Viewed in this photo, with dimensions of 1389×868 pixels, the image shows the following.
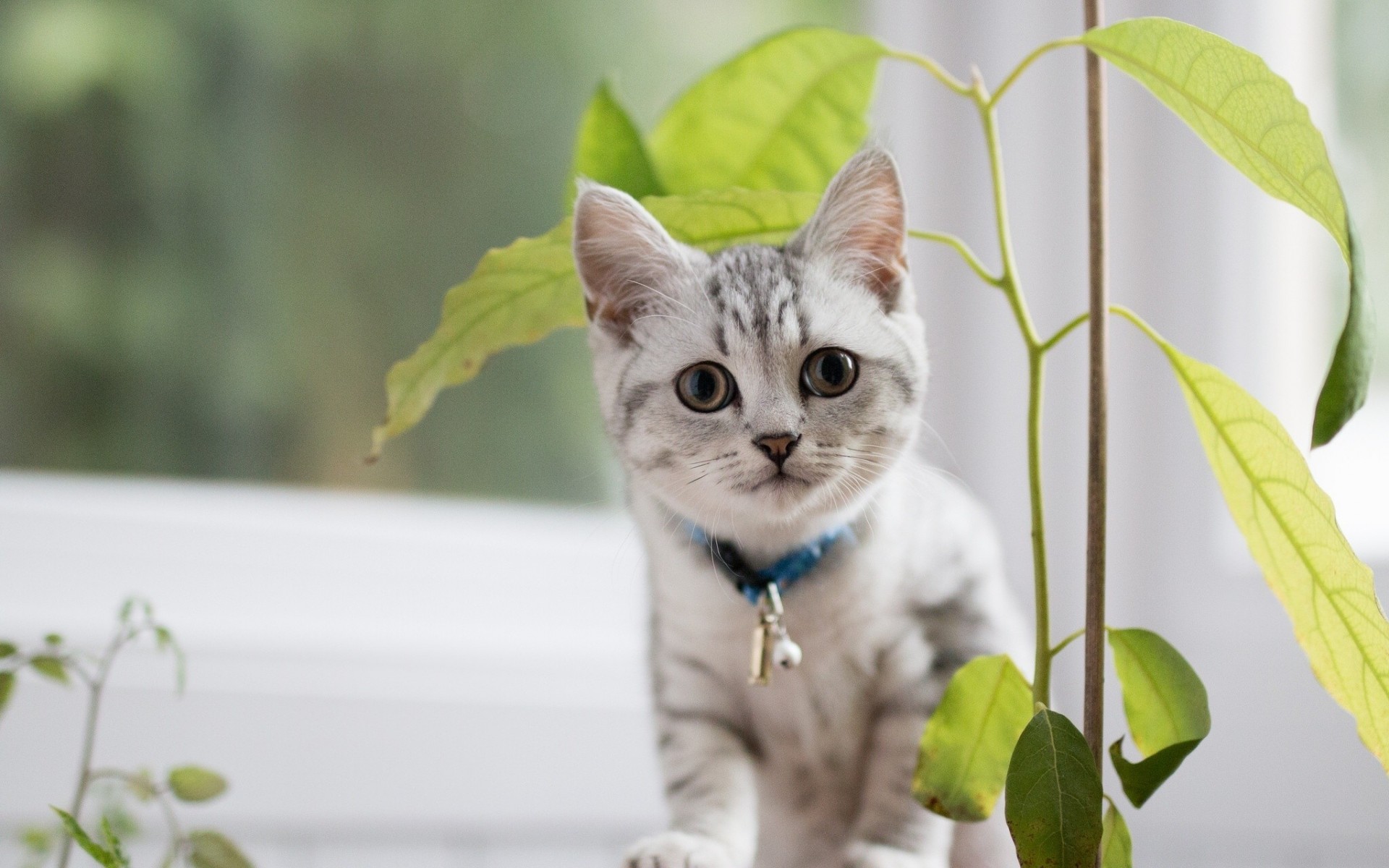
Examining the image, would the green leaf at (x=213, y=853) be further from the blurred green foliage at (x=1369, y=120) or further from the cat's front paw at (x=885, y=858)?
the blurred green foliage at (x=1369, y=120)

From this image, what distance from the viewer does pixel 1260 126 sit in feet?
1.77

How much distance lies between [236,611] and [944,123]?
3.86ft

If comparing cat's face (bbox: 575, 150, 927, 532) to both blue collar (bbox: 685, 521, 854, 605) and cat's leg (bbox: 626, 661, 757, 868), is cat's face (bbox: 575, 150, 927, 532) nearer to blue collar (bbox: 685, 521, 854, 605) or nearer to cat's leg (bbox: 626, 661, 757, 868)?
blue collar (bbox: 685, 521, 854, 605)

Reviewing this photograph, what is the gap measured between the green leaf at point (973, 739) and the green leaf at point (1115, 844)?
0.20ft

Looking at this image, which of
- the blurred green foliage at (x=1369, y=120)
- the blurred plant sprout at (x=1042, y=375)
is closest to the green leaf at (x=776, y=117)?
the blurred plant sprout at (x=1042, y=375)

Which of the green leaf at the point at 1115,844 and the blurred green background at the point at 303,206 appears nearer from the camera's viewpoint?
the green leaf at the point at 1115,844

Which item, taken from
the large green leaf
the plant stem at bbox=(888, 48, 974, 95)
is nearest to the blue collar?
the large green leaf

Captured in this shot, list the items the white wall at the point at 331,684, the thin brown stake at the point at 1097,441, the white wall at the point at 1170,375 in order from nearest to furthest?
1. the thin brown stake at the point at 1097,441
2. the white wall at the point at 331,684
3. the white wall at the point at 1170,375

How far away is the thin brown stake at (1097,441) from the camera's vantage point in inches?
22.5

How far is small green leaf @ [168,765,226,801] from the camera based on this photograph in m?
0.64

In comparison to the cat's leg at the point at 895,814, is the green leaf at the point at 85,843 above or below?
below

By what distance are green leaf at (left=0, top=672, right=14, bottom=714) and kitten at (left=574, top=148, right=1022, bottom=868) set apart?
0.39 m

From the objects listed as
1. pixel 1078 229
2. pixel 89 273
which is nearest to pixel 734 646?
pixel 1078 229

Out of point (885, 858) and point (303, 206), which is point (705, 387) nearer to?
point (885, 858)
